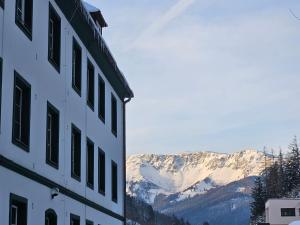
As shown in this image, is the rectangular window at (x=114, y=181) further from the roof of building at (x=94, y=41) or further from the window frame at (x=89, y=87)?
the window frame at (x=89, y=87)

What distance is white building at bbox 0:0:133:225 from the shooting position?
55.2 feet

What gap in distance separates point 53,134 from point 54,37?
299 centimetres

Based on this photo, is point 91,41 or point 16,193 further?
point 91,41

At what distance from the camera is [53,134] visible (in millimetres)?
21031

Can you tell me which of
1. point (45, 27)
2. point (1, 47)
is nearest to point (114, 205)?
point (45, 27)

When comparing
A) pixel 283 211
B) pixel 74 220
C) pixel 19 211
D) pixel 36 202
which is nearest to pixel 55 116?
pixel 36 202

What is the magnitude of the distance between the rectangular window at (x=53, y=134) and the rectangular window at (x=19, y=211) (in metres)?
2.91

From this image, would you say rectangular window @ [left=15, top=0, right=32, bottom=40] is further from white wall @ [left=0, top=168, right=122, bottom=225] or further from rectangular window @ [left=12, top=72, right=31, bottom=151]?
white wall @ [left=0, top=168, right=122, bottom=225]

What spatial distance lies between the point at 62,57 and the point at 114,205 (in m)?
10.8

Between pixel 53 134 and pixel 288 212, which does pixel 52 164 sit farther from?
A: pixel 288 212

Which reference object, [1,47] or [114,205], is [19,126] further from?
[114,205]

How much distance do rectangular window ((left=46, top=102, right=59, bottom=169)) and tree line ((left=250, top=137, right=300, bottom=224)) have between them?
100268 mm

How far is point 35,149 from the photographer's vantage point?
18.8m

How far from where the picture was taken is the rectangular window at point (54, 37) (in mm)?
21094
